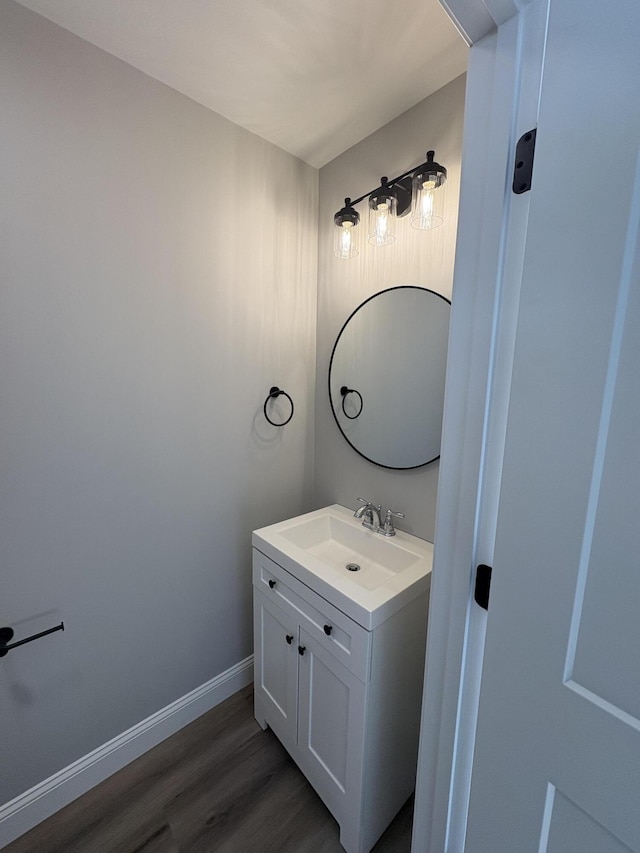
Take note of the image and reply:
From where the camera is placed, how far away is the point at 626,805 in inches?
20.3

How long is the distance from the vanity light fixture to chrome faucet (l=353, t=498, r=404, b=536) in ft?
3.76

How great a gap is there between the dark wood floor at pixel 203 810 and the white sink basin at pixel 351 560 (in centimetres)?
83

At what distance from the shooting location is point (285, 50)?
44.8 inches

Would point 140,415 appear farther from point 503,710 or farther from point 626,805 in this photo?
point 626,805

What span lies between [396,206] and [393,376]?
0.68 m

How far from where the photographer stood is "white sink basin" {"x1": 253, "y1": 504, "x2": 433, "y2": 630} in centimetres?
109

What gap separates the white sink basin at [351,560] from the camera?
3.57 ft

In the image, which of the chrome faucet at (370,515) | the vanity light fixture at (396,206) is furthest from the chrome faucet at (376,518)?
the vanity light fixture at (396,206)

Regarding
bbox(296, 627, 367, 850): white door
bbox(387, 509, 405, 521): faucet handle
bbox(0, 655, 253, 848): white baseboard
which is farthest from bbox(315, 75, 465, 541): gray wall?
bbox(0, 655, 253, 848): white baseboard

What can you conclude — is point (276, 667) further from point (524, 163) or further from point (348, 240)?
point (348, 240)

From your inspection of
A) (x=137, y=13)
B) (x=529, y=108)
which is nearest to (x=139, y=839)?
(x=529, y=108)

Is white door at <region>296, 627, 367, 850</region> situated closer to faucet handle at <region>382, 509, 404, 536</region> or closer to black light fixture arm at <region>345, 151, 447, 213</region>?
faucet handle at <region>382, 509, 404, 536</region>

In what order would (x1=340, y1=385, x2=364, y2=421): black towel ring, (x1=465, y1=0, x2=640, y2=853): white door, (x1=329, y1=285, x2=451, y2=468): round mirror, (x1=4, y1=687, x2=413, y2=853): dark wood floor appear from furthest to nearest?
(x1=340, y1=385, x2=364, y2=421): black towel ring
(x1=329, y1=285, x2=451, y2=468): round mirror
(x1=4, y1=687, x2=413, y2=853): dark wood floor
(x1=465, y1=0, x2=640, y2=853): white door

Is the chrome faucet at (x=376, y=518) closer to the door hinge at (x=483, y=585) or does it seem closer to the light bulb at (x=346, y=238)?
the door hinge at (x=483, y=585)
